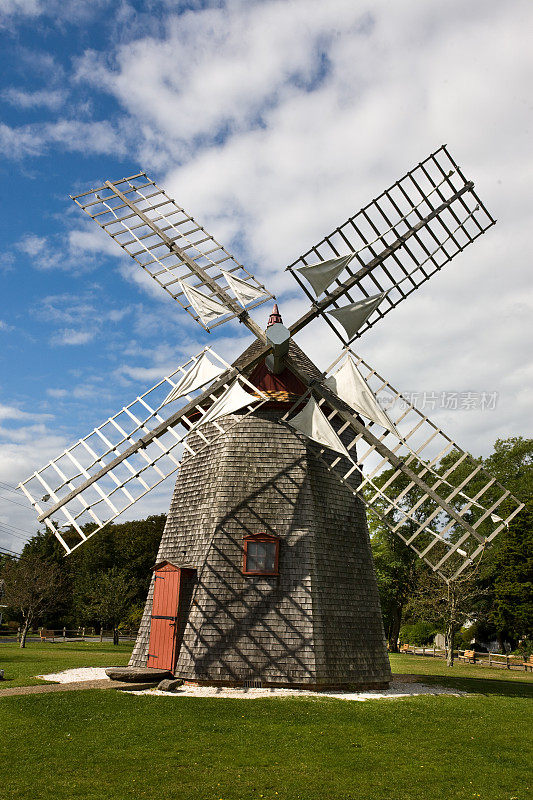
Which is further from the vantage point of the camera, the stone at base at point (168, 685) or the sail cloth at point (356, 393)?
the sail cloth at point (356, 393)

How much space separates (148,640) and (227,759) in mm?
6597

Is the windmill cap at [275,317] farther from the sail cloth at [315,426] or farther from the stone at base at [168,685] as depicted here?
the stone at base at [168,685]

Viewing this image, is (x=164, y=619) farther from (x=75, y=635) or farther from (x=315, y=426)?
(x=75, y=635)

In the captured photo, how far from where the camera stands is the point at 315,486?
13.9 m

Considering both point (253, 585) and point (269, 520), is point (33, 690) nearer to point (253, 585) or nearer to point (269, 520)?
point (253, 585)

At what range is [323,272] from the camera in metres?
14.4

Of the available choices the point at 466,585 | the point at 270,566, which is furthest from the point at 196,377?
the point at 466,585

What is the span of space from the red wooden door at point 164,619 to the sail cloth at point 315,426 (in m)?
4.17

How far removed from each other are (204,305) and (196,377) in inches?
69.6

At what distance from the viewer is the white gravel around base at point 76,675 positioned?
527 inches

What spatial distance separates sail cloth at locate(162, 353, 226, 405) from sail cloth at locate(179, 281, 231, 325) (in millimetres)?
1047

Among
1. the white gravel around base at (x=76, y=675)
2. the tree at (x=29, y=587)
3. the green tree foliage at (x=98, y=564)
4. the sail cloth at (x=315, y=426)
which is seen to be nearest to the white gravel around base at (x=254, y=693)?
the white gravel around base at (x=76, y=675)

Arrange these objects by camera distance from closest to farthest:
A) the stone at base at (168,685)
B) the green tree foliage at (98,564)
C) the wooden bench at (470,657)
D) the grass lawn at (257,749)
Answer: the grass lawn at (257,749)
the stone at base at (168,685)
the wooden bench at (470,657)
the green tree foliage at (98,564)

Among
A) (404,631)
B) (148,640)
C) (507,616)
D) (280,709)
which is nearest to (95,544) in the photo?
(404,631)
